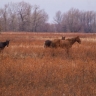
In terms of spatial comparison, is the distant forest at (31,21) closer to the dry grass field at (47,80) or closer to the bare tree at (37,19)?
the bare tree at (37,19)

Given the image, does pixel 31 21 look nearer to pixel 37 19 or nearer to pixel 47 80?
pixel 37 19

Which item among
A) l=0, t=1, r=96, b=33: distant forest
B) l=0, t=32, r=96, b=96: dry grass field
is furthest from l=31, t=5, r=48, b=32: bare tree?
l=0, t=32, r=96, b=96: dry grass field

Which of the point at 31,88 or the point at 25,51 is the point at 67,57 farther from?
the point at 31,88

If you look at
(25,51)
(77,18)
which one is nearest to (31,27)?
(77,18)

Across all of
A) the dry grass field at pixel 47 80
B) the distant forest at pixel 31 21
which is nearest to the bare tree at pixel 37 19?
the distant forest at pixel 31 21

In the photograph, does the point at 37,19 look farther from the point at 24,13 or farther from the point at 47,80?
the point at 47,80

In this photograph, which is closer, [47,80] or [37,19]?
[47,80]

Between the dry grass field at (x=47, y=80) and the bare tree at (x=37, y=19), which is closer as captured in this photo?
the dry grass field at (x=47, y=80)

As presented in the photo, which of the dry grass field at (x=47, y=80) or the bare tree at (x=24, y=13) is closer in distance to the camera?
the dry grass field at (x=47, y=80)

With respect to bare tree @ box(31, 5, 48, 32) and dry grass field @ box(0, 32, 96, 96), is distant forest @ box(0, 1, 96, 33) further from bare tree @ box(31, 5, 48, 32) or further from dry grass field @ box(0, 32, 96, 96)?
dry grass field @ box(0, 32, 96, 96)

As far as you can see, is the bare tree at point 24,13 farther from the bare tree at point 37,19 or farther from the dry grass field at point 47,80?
the dry grass field at point 47,80

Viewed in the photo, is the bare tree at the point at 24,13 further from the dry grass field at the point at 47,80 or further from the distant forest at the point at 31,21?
the dry grass field at the point at 47,80

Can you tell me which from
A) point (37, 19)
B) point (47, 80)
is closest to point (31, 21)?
point (37, 19)

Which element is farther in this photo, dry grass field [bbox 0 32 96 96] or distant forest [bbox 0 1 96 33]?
distant forest [bbox 0 1 96 33]
